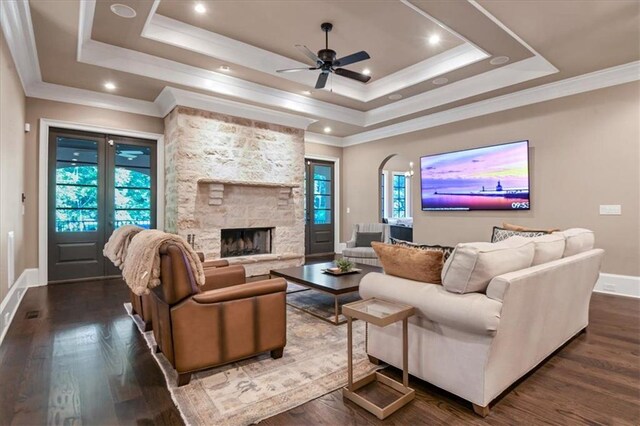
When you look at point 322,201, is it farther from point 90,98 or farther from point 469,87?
point 90,98

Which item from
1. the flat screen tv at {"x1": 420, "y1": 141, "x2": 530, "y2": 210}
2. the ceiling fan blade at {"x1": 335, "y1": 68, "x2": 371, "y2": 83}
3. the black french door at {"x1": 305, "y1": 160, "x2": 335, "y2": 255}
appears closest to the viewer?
the ceiling fan blade at {"x1": 335, "y1": 68, "x2": 371, "y2": 83}

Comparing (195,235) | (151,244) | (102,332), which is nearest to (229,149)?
(195,235)

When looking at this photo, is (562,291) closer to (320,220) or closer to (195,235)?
(195,235)

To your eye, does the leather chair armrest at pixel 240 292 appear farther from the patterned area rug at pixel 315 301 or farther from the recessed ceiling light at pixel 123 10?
the recessed ceiling light at pixel 123 10

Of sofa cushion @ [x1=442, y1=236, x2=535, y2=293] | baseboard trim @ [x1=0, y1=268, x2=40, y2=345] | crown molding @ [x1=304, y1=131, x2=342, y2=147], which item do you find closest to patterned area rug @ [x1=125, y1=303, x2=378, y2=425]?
sofa cushion @ [x1=442, y1=236, x2=535, y2=293]

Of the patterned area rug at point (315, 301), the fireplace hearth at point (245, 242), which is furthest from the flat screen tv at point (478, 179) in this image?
the fireplace hearth at point (245, 242)

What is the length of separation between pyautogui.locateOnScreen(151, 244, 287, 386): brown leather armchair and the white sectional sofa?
2.34 ft

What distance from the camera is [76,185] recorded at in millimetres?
5234

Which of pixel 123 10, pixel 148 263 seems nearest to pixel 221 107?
pixel 123 10

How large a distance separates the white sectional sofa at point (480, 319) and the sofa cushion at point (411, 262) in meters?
0.05

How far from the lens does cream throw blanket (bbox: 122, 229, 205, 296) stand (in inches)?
83.8

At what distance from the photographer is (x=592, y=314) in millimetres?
3654

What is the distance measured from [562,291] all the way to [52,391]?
3482 mm

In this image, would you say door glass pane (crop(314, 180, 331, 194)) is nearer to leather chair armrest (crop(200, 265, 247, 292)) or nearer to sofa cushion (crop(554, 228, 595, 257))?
leather chair armrest (crop(200, 265, 247, 292))
